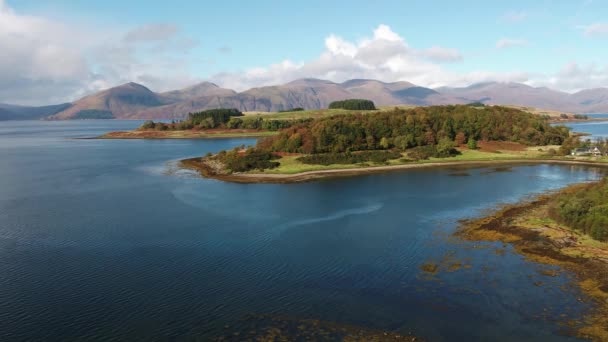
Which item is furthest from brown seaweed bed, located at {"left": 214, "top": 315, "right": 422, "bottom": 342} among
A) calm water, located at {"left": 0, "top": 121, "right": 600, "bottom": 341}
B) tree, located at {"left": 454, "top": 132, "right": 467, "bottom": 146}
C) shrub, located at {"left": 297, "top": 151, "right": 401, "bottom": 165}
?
tree, located at {"left": 454, "top": 132, "right": 467, "bottom": 146}

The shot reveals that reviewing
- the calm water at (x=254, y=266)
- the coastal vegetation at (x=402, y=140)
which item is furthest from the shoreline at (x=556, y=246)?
the coastal vegetation at (x=402, y=140)

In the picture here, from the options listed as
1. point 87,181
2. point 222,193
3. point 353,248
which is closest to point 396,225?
point 353,248

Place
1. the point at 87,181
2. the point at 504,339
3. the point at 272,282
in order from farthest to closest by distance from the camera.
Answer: the point at 87,181
the point at 272,282
the point at 504,339

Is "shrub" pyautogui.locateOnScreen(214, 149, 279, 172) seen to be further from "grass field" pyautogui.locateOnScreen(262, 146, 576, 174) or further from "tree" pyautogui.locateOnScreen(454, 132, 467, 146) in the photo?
"tree" pyautogui.locateOnScreen(454, 132, 467, 146)

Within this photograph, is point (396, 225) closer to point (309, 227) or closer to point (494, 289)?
point (309, 227)

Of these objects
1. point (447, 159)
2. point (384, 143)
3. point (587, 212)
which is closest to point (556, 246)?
point (587, 212)
